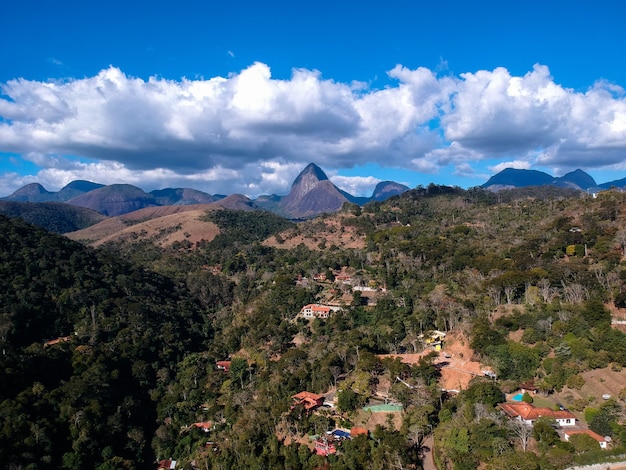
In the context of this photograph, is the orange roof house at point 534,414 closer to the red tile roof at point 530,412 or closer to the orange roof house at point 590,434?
the red tile roof at point 530,412

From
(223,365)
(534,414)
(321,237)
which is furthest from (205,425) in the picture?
(321,237)

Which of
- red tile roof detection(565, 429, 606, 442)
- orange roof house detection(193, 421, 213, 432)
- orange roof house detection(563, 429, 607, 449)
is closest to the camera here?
orange roof house detection(563, 429, 607, 449)

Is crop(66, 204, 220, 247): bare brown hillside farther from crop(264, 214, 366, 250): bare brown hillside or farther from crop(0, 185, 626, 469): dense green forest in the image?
crop(0, 185, 626, 469): dense green forest

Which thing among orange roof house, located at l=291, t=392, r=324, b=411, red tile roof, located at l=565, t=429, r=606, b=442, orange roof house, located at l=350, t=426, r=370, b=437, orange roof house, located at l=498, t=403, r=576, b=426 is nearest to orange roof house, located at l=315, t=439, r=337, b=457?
orange roof house, located at l=350, t=426, r=370, b=437

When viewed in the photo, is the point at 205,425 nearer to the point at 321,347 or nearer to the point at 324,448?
the point at 321,347

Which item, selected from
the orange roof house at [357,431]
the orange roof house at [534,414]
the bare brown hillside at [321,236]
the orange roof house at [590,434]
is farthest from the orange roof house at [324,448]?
the bare brown hillside at [321,236]

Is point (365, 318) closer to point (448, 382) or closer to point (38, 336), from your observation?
point (448, 382)

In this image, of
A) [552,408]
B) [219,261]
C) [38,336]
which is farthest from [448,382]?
[219,261]
